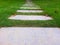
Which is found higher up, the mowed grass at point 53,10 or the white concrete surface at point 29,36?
the white concrete surface at point 29,36

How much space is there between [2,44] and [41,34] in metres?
0.97

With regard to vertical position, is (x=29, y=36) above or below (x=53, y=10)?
above

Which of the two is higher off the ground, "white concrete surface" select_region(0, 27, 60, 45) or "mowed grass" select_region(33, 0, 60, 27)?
"white concrete surface" select_region(0, 27, 60, 45)

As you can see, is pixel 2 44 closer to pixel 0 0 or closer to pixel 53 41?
pixel 53 41

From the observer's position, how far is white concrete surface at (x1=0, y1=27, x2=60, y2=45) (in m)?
3.55

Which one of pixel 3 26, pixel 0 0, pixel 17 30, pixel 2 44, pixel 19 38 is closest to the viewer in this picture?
pixel 2 44

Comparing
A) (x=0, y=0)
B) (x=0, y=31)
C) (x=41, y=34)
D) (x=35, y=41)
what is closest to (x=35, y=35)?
(x=41, y=34)

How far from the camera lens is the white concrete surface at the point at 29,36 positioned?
3555 millimetres

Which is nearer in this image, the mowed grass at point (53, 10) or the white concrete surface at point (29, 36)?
the white concrete surface at point (29, 36)

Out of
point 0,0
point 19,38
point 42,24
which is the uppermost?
point 19,38

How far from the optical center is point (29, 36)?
3977 millimetres

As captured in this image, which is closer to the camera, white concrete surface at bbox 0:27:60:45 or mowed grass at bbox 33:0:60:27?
white concrete surface at bbox 0:27:60:45

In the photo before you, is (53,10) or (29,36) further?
(53,10)

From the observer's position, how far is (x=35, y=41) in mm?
3617
